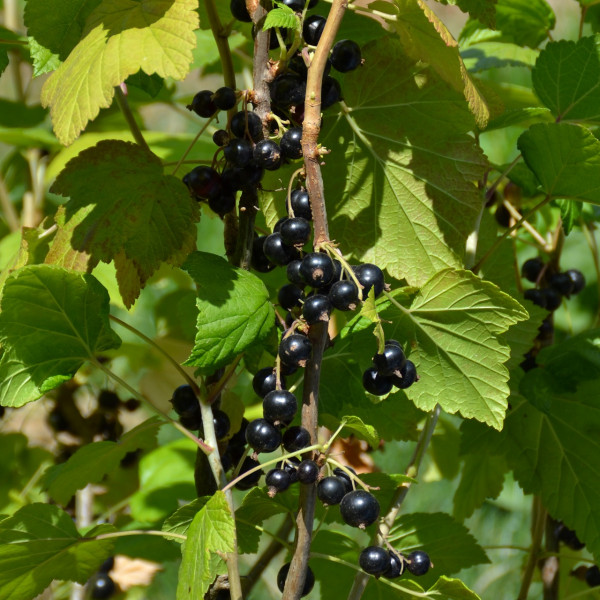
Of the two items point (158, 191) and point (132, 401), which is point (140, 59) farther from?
point (132, 401)

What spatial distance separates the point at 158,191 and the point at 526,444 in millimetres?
659

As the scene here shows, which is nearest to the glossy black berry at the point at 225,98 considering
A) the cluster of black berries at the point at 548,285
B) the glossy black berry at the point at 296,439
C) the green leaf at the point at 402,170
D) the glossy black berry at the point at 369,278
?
the green leaf at the point at 402,170

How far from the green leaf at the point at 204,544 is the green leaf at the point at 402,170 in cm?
36

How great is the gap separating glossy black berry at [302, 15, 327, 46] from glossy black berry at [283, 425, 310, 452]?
40cm

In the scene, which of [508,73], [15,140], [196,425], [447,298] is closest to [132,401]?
[15,140]

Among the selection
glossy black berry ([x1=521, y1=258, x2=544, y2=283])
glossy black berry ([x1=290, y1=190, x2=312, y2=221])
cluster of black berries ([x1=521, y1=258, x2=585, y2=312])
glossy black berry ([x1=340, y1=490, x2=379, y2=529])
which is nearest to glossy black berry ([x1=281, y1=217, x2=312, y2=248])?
glossy black berry ([x1=290, y1=190, x2=312, y2=221])

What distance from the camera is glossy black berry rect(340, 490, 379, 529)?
780 mm

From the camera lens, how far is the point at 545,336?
138 cm

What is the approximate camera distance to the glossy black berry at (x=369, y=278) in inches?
31.3

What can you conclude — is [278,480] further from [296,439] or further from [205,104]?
[205,104]

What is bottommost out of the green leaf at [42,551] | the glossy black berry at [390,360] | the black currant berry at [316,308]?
the green leaf at [42,551]

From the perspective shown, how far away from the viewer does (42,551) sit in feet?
3.21

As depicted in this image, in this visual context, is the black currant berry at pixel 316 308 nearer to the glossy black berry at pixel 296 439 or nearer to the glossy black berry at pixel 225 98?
the glossy black berry at pixel 296 439

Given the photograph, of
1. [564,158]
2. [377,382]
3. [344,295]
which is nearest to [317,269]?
[344,295]
